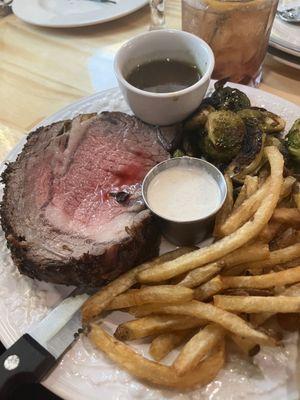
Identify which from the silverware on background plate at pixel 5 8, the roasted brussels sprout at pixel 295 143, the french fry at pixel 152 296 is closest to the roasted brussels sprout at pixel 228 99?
the roasted brussels sprout at pixel 295 143

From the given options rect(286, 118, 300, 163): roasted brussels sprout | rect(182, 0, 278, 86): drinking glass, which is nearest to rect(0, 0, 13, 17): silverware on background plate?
rect(182, 0, 278, 86): drinking glass

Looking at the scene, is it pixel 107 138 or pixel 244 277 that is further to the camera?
pixel 107 138

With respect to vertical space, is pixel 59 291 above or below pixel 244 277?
below

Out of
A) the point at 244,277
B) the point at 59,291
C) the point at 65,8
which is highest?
the point at 65,8

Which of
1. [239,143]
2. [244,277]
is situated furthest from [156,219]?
[239,143]

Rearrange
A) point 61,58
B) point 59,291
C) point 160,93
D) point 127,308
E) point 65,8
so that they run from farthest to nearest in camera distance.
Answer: point 65,8, point 61,58, point 160,93, point 59,291, point 127,308

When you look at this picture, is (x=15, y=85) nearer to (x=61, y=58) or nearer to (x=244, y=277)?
(x=61, y=58)
